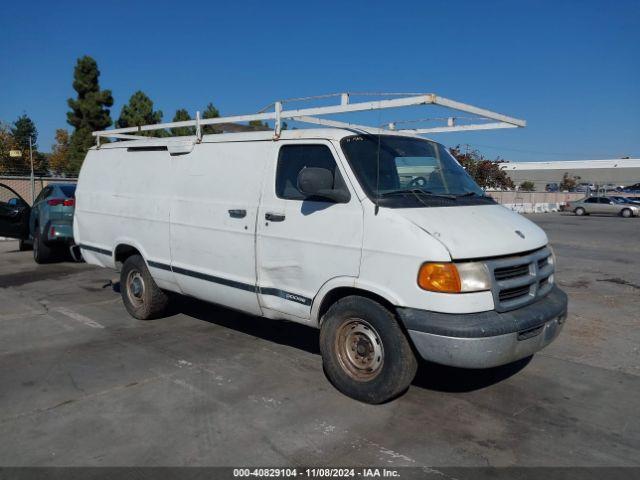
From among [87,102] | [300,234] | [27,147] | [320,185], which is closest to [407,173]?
[320,185]

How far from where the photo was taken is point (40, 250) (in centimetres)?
1077

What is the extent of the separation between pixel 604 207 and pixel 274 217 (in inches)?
1574

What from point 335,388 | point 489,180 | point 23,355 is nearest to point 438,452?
point 335,388

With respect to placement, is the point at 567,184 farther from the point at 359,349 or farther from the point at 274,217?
the point at 359,349

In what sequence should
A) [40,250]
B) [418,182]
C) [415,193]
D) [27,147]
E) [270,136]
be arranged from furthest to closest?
[27,147]
[40,250]
[270,136]
[418,182]
[415,193]

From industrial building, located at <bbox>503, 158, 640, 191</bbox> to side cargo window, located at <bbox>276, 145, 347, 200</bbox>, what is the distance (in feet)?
221

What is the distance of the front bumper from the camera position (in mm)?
3686

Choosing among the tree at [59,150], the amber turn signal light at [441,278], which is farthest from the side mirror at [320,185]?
the tree at [59,150]

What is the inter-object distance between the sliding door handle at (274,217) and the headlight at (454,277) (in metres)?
1.46

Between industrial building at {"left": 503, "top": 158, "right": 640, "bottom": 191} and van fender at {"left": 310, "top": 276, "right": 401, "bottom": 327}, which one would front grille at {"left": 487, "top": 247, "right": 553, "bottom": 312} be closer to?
van fender at {"left": 310, "top": 276, "right": 401, "bottom": 327}

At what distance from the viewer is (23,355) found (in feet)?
17.3

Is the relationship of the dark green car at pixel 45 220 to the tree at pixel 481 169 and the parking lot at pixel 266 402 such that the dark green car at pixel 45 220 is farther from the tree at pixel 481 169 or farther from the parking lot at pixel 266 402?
the tree at pixel 481 169

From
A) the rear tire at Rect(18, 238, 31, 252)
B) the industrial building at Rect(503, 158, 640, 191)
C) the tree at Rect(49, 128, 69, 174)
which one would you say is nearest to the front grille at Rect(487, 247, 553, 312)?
the rear tire at Rect(18, 238, 31, 252)

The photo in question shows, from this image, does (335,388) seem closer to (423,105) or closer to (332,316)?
(332,316)
